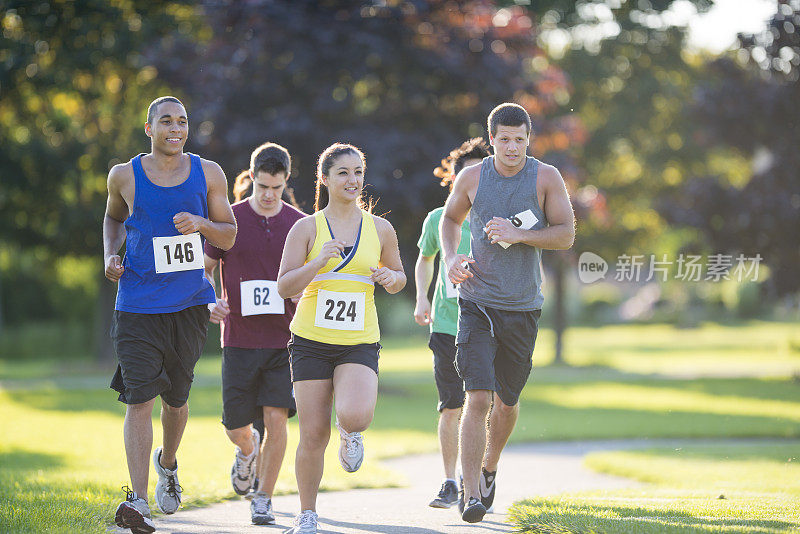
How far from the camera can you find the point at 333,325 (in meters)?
6.20

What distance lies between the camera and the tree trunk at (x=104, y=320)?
88.9ft

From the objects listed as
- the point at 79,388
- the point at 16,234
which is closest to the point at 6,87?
the point at 16,234

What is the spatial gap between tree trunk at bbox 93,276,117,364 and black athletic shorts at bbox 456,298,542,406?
2055 cm

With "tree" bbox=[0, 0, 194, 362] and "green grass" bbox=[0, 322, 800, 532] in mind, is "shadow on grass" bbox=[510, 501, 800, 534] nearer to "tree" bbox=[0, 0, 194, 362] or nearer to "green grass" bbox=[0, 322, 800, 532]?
"green grass" bbox=[0, 322, 800, 532]

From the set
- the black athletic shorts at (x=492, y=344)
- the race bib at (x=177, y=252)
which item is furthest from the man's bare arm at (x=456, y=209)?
the race bib at (x=177, y=252)

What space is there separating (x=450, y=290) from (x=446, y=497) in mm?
1461

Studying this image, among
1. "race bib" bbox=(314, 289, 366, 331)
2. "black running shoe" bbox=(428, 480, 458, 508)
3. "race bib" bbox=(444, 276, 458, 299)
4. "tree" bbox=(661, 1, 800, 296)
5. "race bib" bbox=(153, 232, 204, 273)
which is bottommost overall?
"black running shoe" bbox=(428, 480, 458, 508)

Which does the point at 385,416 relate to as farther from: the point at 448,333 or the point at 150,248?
the point at 150,248

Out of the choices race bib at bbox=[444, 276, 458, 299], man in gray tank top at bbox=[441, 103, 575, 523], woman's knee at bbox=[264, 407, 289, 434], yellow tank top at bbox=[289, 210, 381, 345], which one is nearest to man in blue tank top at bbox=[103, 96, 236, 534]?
yellow tank top at bbox=[289, 210, 381, 345]

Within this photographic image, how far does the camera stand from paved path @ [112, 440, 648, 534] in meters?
6.99

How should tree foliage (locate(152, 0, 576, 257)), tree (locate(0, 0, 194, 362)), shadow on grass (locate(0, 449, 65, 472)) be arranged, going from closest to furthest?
shadow on grass (locate(0, 449, 65, 472)) → tree foliage (locate(152, 0, 576, 257)) → tree (locate(0, 0, 194, 362))

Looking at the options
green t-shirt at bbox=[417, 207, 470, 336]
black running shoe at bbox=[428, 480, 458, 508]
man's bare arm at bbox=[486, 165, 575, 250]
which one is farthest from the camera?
green t-shirt at bbox=[417, 207, 470, 336]

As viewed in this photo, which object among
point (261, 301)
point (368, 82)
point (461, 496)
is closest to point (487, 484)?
point (461, 496)

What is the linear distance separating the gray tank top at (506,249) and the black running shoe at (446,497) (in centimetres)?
156
